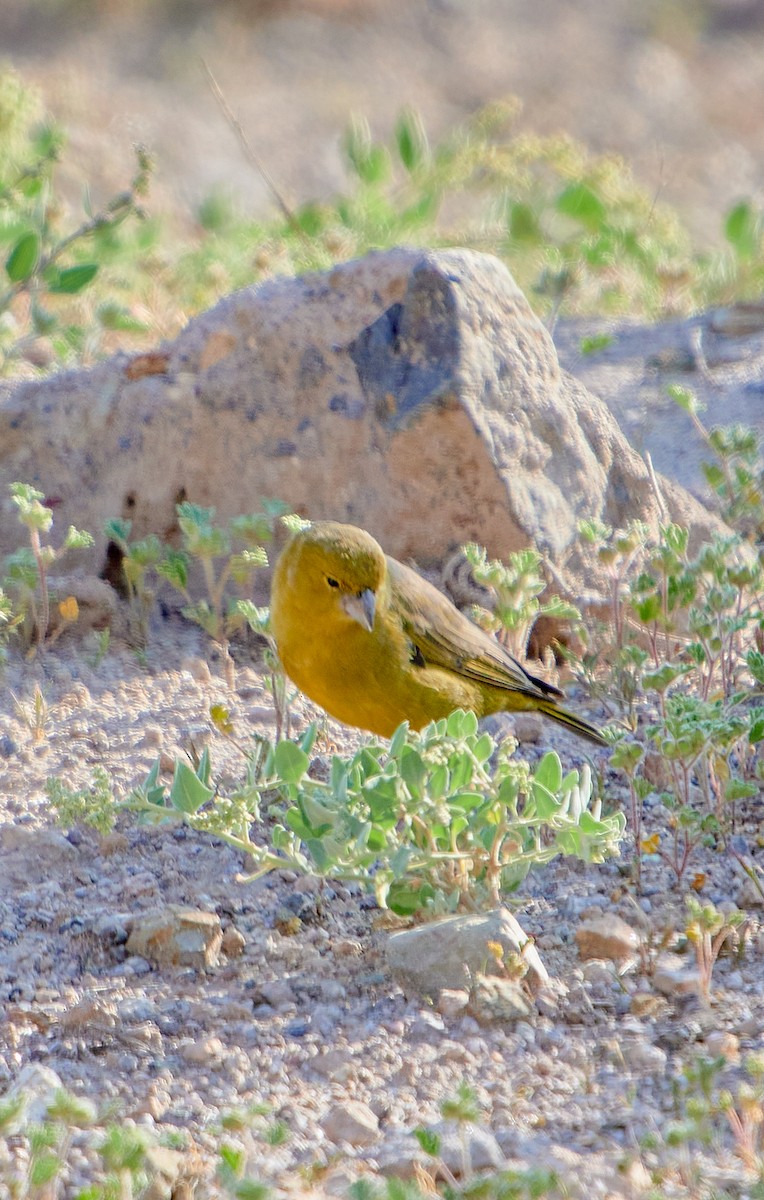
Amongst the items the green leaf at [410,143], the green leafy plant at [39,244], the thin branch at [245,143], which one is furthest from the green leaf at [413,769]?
the green leaf at [410,143]

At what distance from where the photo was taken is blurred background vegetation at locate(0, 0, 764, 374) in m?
7.06

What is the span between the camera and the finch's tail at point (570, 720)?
4.14m

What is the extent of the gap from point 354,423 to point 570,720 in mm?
1287

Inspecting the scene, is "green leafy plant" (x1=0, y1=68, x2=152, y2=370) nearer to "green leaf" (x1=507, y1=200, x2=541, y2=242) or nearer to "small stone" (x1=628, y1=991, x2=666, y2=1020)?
"green leaf" (x1=507, y1=200, x2=541, y2=242)

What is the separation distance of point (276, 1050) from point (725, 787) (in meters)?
1.25

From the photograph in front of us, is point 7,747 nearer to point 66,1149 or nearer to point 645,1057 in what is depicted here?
point 66,1149

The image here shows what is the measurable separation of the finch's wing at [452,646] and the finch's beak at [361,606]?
199 mm

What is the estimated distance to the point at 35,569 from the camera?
447 cm

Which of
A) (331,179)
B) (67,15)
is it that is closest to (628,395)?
(331,179)

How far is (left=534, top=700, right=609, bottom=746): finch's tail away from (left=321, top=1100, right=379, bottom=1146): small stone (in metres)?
1.66

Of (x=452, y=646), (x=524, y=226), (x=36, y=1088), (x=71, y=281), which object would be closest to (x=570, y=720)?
(x=452, y=646)

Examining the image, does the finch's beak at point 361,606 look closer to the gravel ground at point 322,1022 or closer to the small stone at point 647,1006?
the gravel ground at point 322,1022

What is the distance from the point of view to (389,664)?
4016 millimetres

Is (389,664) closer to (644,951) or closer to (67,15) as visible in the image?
(644,951)
